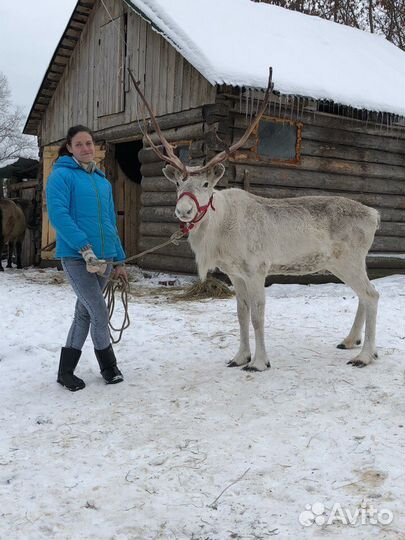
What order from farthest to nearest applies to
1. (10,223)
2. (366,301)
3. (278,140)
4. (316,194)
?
1. (10,223)
2. (316,194)
3. (278,140)
4. (366,301)

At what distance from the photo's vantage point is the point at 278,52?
10.3m

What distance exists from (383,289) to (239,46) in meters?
4.90

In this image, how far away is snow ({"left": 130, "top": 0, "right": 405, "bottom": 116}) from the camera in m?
8.78

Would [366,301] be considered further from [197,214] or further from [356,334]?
[197,214]

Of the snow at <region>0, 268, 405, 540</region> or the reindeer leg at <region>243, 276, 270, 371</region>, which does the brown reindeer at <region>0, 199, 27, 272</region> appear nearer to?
the snow at <region>0, 268, 405, 540</region>

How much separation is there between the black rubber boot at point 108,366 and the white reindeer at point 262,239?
1.05 metres

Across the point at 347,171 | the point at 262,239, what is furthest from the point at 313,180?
the point at 262,239

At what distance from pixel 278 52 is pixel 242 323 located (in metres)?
7.06

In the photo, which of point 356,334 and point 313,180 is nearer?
point 356,334

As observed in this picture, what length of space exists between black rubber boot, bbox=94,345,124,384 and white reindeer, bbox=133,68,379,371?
1.05m

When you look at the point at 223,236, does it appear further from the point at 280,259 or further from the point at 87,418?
the point at 87,418

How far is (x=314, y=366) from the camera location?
4.80 meters

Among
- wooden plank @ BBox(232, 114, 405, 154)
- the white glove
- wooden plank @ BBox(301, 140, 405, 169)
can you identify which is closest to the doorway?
wooden plank @ BBox(232, 114, 405, 154)

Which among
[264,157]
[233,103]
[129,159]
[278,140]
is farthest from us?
[129,159]
